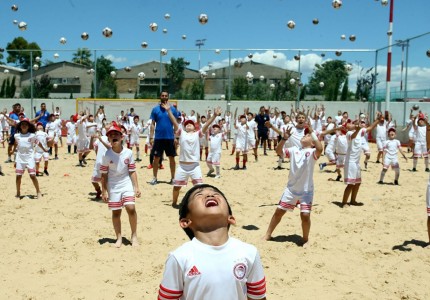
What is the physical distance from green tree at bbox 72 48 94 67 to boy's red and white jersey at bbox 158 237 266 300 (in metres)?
26.4

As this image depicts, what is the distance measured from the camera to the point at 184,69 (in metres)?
26.9

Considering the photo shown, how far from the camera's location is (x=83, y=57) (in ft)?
91.9

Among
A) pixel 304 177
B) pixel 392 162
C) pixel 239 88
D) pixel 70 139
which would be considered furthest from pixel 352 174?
pixel 239 88

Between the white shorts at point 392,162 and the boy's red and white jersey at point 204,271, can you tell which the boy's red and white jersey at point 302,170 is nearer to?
the boy's red and white jersey at point 204,271

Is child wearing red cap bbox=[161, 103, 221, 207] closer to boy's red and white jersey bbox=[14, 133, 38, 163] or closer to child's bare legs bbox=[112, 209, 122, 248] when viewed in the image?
child's bare legs bbox=[112, 209, 122, 248]

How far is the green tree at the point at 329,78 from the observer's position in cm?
2714

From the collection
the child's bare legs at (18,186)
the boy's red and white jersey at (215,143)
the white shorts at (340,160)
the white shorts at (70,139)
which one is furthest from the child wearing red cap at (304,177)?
the white shorts at (70,139)

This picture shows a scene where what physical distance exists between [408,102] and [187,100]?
1287cm

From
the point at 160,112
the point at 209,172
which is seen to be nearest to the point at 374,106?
the point at 209,172

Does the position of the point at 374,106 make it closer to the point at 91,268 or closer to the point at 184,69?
the point at 184,69

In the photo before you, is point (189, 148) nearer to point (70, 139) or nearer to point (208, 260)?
point (208, 260)

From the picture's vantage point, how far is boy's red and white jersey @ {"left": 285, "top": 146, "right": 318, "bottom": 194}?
22.0 ft

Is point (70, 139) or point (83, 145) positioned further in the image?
point (70, 139)

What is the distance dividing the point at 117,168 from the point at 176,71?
21376 millimetres
